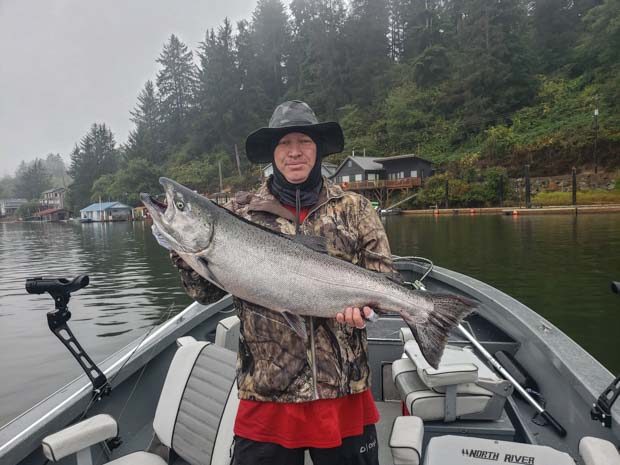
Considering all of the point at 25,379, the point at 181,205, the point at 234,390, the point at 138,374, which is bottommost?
the point at 25,379

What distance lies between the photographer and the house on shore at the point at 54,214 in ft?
368

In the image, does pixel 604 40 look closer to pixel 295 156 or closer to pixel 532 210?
pixel 532 210

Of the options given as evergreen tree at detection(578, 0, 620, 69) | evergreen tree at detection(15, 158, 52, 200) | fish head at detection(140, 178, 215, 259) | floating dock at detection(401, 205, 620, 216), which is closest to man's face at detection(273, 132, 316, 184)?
fish head at detection(140, 178, 215, 259)

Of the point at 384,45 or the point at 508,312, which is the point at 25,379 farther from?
the point at 384,45

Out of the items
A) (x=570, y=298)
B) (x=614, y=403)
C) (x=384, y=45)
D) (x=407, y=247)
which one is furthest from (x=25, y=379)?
(x=384, y=45)

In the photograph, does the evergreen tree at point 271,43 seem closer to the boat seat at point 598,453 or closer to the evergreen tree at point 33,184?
the boat seat at point 598,453

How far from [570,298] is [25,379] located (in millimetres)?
16333

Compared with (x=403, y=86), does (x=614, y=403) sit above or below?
below

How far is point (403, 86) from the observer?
77.8 m

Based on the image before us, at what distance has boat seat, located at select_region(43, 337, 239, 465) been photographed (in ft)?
10.2

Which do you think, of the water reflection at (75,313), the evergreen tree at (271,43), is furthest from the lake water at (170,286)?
the evergreen tree at (271,43)

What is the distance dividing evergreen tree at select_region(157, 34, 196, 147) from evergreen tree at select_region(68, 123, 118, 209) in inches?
927

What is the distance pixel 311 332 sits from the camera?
2.38m

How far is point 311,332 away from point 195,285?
812 mm
